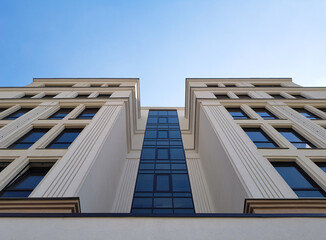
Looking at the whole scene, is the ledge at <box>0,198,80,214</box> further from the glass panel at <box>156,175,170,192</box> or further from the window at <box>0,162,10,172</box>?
the glass panel at <box>156,175,170,192</box>

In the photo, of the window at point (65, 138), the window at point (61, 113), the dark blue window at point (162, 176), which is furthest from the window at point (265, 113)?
the window at point (61, 113)

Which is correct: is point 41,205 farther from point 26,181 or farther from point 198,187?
point 198,187

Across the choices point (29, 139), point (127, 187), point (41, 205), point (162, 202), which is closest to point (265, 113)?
point (162, 202)

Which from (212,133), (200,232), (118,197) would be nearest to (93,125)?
(118,197)

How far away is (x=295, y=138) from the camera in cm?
1361

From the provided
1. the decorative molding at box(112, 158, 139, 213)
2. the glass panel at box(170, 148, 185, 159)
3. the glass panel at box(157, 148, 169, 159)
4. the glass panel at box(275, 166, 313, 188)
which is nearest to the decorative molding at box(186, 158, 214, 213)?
the glass panel at box(170, 148, 185, 159)

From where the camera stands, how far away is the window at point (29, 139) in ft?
41.7

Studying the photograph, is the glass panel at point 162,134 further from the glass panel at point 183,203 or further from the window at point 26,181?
the window at point 26,181

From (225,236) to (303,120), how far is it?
13.0 m

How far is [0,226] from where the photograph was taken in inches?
234

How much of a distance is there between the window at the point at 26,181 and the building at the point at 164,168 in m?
0.04

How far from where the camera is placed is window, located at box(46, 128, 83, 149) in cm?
1294

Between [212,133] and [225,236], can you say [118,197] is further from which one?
[225,236]

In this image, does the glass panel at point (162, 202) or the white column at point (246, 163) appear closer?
the white column at point (246, 163)
